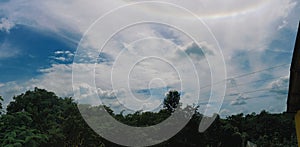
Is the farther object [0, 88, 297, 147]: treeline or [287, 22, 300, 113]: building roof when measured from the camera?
[0, 88, 297, 147]: treeline

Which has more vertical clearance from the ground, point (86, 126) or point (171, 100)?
point (171, 100)

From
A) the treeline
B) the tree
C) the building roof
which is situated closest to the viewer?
the building roof

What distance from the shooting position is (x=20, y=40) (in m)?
9.96

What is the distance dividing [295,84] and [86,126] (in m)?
8.11

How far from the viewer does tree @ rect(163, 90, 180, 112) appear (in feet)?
43.7

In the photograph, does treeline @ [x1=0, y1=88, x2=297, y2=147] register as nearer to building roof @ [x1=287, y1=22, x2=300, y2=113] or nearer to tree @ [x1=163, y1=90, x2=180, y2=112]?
tree @ [x1=163, y1=90, x2=180, y2=112]

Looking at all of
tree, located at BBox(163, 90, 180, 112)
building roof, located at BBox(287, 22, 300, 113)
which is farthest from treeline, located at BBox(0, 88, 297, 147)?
building roof, located at BBox(287, 22, 300, 113)

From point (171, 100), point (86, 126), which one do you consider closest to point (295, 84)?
point (86, 126)

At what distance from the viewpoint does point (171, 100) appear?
1363cm

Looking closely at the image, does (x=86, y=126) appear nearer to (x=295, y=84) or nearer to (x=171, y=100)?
(x=171, y=100)

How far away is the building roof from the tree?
1031 centimetres

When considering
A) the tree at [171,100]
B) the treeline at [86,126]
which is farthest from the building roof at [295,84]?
the tree at [171,100]

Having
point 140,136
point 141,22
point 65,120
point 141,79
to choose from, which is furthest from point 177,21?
point 65,120

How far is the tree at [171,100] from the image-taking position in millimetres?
13308
